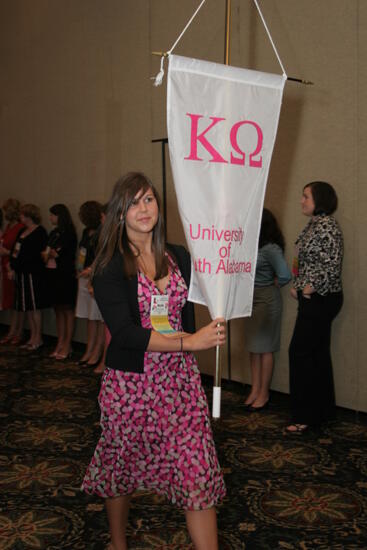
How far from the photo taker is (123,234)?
2.37m

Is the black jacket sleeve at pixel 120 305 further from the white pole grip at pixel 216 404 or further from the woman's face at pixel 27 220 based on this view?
the woman's face at pixel 27 220

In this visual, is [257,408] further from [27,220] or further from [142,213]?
[27,220]

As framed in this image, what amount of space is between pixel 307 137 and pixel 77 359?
11.1 feet

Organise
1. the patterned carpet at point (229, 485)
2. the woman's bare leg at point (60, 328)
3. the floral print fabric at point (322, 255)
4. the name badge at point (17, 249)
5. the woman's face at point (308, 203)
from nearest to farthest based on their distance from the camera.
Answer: the patterned carpet at point (229, 485) < the floral print fabric at point (322, 255) < the woman's face at point (308, 203) < the woman's bare leg at point (60, 328) < the name badge at point (17, 249)

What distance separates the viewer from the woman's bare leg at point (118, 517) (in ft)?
7.96

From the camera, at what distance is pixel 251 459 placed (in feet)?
12.1

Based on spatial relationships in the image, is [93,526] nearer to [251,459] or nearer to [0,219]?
[251,459]

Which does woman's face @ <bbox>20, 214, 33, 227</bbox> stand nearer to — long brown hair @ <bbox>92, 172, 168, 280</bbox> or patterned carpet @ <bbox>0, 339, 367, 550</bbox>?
patterned carpet @ <bbox>0, 339, 367, 550</bbox>

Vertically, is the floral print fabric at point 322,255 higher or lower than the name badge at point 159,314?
higher

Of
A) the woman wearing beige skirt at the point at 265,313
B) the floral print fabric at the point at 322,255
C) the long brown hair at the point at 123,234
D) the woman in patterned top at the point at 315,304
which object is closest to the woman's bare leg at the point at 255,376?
the woman wearing beige skirt at the point at 265,313

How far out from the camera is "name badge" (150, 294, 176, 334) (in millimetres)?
2287

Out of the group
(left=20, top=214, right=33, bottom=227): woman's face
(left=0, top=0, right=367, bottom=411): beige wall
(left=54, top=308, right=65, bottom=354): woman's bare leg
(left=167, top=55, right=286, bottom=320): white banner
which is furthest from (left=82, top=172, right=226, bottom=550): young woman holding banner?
(left=20, top=214, right=33, bottom=227): woman's face

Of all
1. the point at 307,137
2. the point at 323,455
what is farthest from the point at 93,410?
the point at 307,137

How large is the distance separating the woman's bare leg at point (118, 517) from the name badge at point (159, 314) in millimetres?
669
